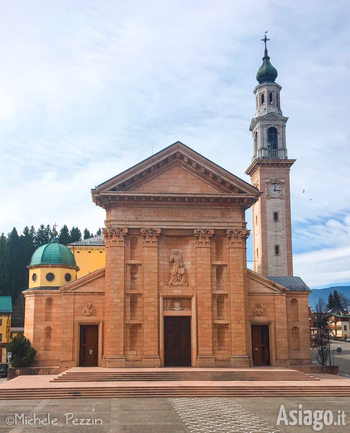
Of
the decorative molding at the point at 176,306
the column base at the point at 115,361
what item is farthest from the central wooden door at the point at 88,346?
the decorative molding at the point at 176,306

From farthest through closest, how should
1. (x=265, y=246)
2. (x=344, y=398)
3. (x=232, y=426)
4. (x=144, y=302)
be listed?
1. (x=265, y=246)
2. (x=144, y=302)
3. (x=344, y=398)
4. (x=232, y=426)

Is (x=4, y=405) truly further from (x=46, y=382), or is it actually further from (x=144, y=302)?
(x=144, y=302)

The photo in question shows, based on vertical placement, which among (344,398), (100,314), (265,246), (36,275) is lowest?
(344,398)

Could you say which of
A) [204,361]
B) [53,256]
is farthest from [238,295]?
[53,256]

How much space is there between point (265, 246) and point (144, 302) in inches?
1240

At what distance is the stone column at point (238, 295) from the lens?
121 ft

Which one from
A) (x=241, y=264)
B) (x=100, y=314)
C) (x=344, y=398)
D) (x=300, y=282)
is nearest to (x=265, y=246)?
(x=300, y=282)

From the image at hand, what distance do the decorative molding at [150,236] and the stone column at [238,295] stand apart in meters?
5.34

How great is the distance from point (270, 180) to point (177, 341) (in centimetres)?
3456

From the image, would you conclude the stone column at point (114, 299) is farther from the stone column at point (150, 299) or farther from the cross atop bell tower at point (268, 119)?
the cross atop bell tower at point (268, 119)

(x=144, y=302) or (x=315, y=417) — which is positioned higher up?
(x=144, y=302)

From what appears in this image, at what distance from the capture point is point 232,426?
20703mm

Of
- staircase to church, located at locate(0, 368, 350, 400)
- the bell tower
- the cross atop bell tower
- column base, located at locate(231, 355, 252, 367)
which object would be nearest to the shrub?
staircase to church, located at locate(0, 368, 350, 400)

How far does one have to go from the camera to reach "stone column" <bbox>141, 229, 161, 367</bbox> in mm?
36094
